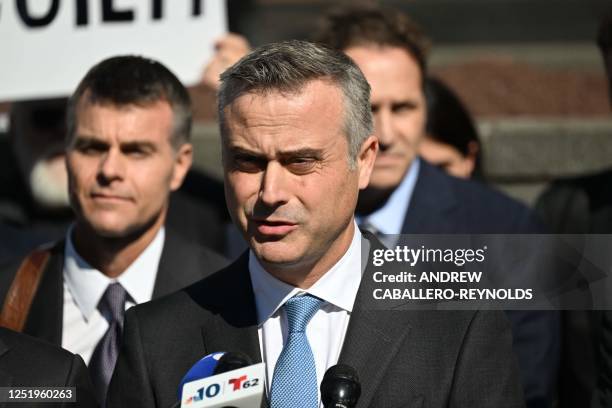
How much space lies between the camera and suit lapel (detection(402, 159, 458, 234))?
505cm

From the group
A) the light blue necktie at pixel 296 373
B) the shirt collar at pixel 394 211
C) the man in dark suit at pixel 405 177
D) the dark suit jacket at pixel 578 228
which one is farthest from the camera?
the shirt collar at pixel 394 211

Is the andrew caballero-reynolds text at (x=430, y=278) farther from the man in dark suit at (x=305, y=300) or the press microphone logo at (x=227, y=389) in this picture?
the press microphone logo at (x=227, y=389)

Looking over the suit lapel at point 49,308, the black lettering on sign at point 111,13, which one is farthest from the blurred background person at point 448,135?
the suit lapel at point 49,308

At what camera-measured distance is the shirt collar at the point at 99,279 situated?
14.8ft

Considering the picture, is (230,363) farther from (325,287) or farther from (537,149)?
(537,149)

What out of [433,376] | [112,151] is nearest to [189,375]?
[433,376]

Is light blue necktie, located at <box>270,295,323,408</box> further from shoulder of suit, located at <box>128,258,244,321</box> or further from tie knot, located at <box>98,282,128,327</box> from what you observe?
tie knot, located at <box>98,282,128,327</box>

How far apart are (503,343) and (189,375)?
94 centimetres

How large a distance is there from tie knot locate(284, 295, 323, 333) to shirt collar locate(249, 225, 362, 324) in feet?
0.06

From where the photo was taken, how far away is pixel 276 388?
3355 millimetres

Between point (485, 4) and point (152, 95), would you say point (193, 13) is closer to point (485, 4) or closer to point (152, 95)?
point (152, 95)

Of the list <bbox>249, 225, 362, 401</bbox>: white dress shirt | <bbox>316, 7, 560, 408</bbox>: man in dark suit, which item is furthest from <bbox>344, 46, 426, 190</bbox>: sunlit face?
<bbox>249, 225, 362, 401</bbox>: white dress shirt

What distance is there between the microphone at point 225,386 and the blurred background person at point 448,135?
326cm

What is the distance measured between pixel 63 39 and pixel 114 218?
1253 millimetres
